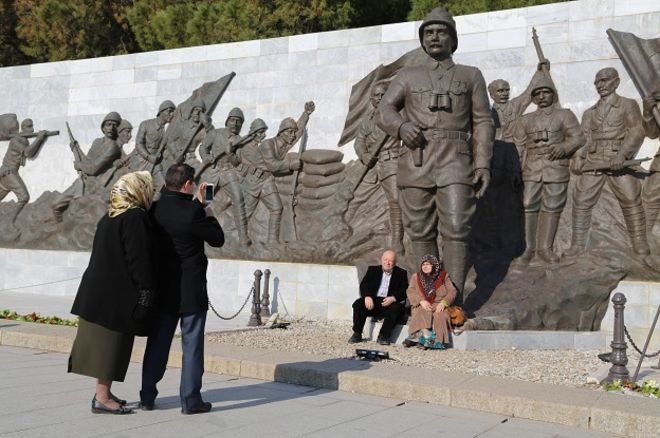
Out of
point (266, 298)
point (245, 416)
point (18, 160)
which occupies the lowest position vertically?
point (245, 416)

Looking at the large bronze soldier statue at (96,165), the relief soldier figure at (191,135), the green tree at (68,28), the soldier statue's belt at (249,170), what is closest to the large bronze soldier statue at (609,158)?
the soldier statue's belt at (249,170)

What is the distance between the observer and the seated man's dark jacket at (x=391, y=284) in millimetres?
7566

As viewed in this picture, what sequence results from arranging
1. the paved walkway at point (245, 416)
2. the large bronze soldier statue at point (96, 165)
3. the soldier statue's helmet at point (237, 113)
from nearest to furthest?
1. the paved walkway at point (245, 416)
2. the soldier statue's helmet at point (237, 113)
3. the large bronze soldier statue at point (96, 165)

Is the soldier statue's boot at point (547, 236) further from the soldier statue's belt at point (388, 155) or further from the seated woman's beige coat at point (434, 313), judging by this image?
the seated woman's beige coat at point (434, 313)

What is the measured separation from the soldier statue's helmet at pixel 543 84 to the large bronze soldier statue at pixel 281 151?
11.9ft

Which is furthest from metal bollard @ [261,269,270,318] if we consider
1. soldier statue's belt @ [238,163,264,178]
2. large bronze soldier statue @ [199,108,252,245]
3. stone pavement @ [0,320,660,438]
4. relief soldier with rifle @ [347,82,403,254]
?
stone pavement @ [0,320,660,438]

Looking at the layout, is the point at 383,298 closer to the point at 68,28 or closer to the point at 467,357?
the point at 467,357

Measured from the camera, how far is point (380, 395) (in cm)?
504

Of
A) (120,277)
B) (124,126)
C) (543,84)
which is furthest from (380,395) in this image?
(124,126)

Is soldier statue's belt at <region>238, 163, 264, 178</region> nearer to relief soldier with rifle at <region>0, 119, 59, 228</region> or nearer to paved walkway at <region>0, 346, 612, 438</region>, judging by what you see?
relief soldier with rifle at <region>0, 119, 59, 228</region>

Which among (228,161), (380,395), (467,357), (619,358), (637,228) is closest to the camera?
(380,395)

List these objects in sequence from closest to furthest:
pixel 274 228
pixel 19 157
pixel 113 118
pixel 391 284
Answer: pixel 391 284, pixel 274 228, pixel 113 118, pixel 19 157

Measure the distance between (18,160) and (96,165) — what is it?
91.8 inches

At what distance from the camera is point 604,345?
8016mm
